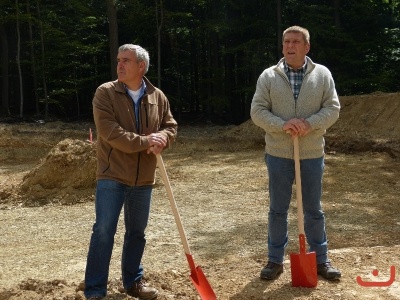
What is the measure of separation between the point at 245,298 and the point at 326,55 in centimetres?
1926

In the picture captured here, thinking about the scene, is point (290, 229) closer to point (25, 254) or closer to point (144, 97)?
point (25, 254)

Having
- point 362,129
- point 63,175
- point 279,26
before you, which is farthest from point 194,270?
point 279,26

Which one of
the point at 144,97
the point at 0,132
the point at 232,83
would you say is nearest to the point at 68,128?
the point at 0,132

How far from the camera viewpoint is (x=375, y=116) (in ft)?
52.9

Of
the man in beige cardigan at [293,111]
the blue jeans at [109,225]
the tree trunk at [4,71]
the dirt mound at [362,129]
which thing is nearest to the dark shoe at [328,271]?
the man in beige cardigan at [293,111]

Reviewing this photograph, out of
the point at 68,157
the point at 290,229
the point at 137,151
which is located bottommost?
the point at 290,229

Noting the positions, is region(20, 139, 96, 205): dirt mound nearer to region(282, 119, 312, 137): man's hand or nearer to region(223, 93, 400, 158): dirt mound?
region(282, 119, 312, 137): man's hand

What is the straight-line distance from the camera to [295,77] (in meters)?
4.27

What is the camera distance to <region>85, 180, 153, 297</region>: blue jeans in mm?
3777

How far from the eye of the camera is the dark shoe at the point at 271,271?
4418mm

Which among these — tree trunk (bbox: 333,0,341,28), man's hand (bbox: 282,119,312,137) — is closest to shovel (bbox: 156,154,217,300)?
man's hand (bbox: 282,119,312,137)

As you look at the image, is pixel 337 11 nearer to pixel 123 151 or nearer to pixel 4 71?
pixel 4 71

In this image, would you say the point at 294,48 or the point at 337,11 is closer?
the point at 294,48

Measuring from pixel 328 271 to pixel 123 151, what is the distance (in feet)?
6.15
